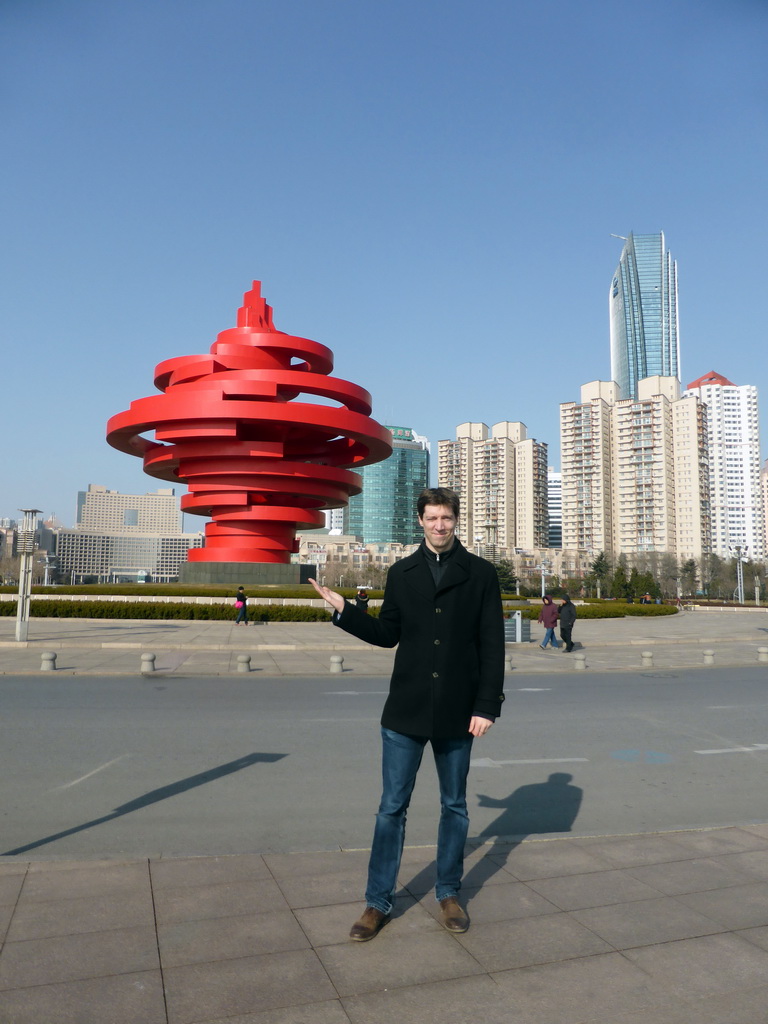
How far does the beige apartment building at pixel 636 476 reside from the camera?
406ft

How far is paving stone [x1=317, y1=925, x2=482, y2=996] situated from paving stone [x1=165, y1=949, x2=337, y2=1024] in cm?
9

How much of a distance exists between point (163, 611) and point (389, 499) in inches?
5679

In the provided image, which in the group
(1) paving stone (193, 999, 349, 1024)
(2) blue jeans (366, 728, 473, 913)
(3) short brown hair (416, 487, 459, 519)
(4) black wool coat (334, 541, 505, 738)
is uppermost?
(3) short brown hair (416, 487, 459, 519)

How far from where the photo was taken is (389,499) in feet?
567

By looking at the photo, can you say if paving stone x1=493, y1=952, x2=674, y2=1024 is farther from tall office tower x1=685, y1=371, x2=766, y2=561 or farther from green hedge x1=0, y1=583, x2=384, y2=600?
tall office tower x1=685, y1=371, x2=766, y2=561

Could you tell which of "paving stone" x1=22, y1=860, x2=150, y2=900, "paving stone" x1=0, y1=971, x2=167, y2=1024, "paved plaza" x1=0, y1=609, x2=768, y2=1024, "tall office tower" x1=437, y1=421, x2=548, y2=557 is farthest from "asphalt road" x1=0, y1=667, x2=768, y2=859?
"tall office tower" x1=437, y1=421, x2=548, y2=557

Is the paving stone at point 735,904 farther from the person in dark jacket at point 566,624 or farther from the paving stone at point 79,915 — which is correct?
the person in dark jacket at point 566,624

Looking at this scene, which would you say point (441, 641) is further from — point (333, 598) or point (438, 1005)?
point (438, 1005)

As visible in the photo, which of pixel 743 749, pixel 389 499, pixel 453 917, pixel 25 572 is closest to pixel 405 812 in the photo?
pixel 453 917

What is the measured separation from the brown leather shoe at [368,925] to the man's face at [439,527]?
5.93ft

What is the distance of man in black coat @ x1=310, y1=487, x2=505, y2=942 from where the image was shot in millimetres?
3783

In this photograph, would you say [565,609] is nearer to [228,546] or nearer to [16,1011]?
[16,1011]

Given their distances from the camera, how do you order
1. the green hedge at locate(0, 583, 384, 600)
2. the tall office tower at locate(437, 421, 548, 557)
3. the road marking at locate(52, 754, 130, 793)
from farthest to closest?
1. the tall office tower at locate(437, 421, 548, 557)
2. the green hedge at locate(0, 583, 384, 600)
3. the road marking at locate(52, 754, 130, 793)

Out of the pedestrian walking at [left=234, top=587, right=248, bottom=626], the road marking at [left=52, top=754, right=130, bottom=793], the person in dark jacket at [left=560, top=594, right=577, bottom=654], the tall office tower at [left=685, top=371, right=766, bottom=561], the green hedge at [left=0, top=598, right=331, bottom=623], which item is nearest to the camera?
the road marking at [left=52, top=754, right=130, bottom=793]
